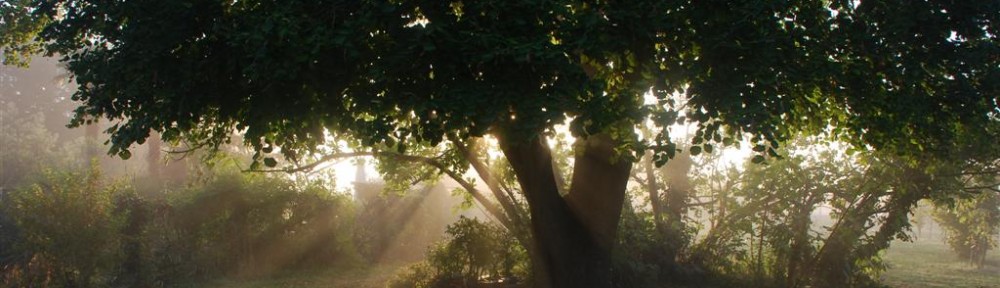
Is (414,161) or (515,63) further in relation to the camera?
(414,161)

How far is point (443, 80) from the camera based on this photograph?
7.57 meters

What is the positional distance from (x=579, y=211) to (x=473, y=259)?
5.08 meters

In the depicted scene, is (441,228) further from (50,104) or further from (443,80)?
(50,104)

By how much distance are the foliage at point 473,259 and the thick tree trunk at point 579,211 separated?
4.43 meters

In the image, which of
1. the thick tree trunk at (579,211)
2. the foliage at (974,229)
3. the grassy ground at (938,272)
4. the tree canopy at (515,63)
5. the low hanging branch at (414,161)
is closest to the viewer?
the tree canopy at (515,63)

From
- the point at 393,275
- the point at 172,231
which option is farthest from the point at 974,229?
the point at 172,231

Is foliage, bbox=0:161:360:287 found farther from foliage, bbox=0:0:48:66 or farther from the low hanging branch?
the low hanging branch

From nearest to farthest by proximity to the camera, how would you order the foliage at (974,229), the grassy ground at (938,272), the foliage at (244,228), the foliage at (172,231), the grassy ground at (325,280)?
1. the foliage at (172,231)
2. the grassy ground at (325,280)
3. the foliage at (244,228)
4. the grassy ground at (938,272)
5. the foliage at (974,229)

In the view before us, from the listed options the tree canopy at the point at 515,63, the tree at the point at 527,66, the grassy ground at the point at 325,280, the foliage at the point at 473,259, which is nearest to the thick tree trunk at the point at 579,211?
the tree at the point at 527,66

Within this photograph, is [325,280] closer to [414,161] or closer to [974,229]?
[414,161]

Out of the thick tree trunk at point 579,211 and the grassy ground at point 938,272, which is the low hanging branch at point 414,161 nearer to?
the thick tree trunk at point 579,211

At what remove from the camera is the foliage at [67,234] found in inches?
547

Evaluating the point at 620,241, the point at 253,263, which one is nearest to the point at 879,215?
the point at 620,241

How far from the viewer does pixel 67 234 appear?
13.9 metres
